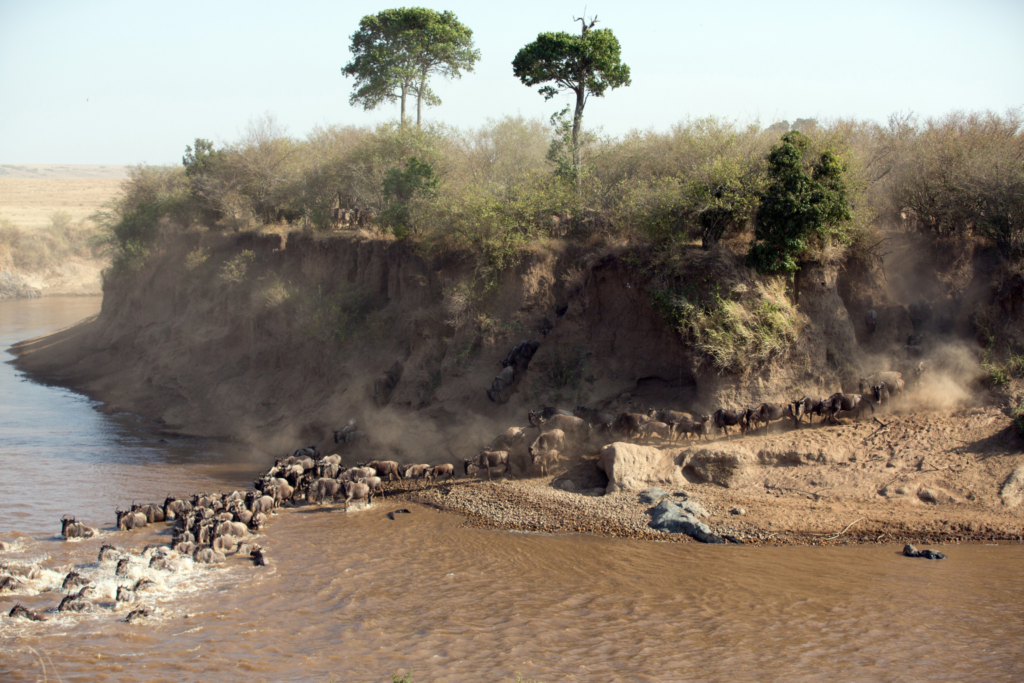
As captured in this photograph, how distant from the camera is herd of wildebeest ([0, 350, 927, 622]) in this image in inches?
572

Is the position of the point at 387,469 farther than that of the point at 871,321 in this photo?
No

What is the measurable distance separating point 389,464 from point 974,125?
2003cm

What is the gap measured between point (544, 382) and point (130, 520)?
9.96m

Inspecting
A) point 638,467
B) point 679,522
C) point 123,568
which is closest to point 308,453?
point 123,568

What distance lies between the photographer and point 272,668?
30.3 ft

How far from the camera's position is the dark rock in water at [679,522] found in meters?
13.2

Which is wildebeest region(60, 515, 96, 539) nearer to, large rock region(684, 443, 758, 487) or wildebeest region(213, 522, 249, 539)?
wildebeest region(213, 522, 249, 539)

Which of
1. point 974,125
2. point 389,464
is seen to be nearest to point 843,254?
point 974,125

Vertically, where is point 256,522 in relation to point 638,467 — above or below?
below

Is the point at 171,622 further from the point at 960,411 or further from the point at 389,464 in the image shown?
the point at 960,411

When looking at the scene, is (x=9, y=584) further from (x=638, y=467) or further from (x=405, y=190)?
(x=405, y=190)

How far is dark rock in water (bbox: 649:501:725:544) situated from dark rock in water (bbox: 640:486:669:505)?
0.18 metres

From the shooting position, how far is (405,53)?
103 feet

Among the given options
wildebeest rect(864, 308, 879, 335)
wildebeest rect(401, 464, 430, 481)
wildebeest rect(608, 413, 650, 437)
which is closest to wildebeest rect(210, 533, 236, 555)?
wildebeest rect(401, 464, 430, 481)
